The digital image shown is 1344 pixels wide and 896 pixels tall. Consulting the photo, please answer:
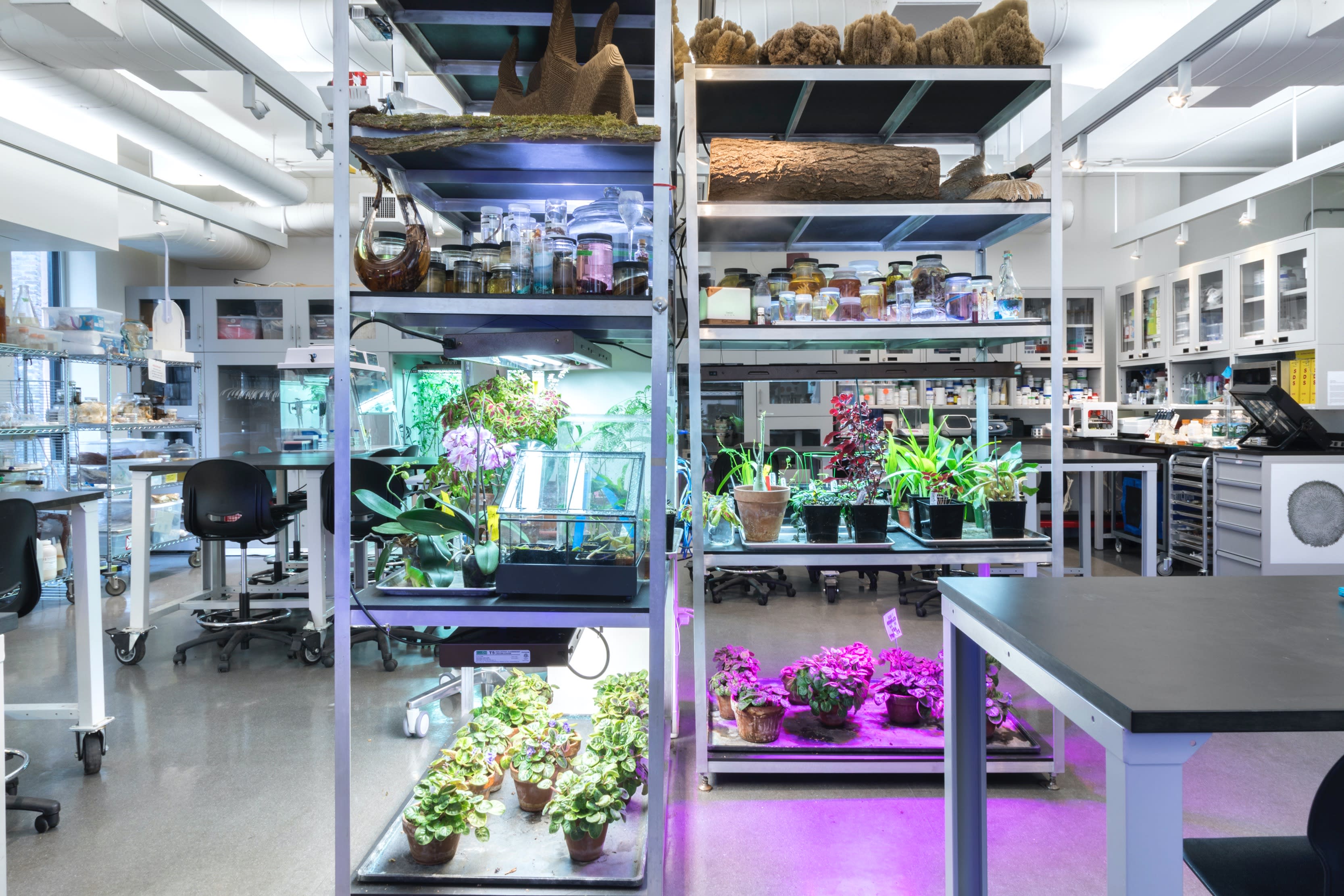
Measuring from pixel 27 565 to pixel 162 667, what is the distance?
5.28 ft

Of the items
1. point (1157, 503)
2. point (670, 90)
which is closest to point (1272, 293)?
point (1157, 503)

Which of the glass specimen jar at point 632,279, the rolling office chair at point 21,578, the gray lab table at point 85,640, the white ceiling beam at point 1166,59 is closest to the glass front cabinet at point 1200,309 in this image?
the white ceiling beam at point 1166,59

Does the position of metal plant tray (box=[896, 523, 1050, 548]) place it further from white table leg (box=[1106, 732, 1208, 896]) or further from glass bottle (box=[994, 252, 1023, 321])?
white table leg (box=[1106, 732, 1208, 896])

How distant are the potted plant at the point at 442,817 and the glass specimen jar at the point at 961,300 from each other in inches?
78.9

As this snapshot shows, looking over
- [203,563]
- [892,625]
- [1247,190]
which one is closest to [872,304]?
[892,625]

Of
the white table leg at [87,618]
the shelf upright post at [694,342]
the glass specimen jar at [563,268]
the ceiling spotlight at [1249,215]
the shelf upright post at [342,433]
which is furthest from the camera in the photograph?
the ceiling spotlight at [1249,215]

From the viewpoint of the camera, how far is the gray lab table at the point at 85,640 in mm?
2656

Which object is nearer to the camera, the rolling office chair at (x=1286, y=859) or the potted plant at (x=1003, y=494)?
the rolling office chair at (x=1286, y=859)

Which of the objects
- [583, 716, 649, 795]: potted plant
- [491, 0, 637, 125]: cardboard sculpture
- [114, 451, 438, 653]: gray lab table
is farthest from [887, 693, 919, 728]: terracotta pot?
[114, 451, 438, 653]: gray lab table

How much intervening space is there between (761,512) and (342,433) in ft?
4.44

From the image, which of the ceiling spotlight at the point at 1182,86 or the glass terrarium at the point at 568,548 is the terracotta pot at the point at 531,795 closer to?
the glass terrarium at the point at 568,548

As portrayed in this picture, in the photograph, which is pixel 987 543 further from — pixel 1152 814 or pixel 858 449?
pixel 1152 814

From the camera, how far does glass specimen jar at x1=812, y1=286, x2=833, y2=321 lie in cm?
265

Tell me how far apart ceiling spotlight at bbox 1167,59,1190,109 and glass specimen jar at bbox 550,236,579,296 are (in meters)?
3.31
